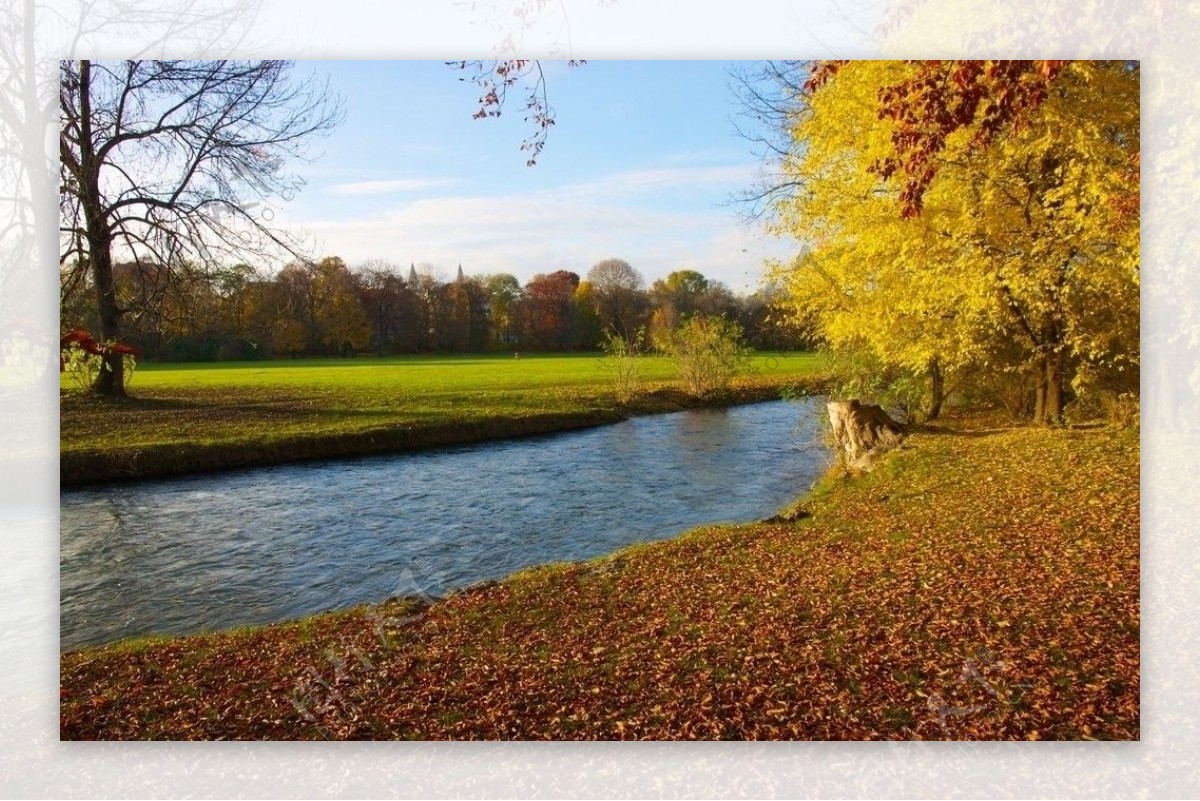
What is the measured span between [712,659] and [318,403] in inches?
129

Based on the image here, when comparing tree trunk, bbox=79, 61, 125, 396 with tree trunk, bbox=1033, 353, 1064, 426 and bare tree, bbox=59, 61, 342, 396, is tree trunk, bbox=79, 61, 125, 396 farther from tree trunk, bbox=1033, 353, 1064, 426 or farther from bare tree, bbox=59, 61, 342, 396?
tree trunk, bbox=1033, 353, 1064, 426

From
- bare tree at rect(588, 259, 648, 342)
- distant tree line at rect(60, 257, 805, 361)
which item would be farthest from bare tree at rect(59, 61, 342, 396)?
bare tree at rect(588, 259, 648, 342)

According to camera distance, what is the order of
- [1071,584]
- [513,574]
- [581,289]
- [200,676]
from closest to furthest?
1. [200,676]
2. [1071,584]
3. [581,289]
4. [513,574]

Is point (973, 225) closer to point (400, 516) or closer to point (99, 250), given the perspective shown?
point (400, 516)

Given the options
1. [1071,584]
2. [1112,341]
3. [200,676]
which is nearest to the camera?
[200,676]

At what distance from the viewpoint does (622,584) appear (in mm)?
4582

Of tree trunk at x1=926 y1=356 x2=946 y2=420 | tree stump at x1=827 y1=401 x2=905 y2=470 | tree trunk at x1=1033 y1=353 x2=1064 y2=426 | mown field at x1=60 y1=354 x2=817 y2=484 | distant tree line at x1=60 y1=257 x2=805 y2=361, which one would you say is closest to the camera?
distant tree line at x1=60 y1=257 x2=805 y2=361

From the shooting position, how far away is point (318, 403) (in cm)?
523

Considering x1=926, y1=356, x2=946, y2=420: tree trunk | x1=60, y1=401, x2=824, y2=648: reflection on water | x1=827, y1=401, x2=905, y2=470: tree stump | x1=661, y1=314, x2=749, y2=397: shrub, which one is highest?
x1=661, y1=314, x2=749, y2=397: shrub

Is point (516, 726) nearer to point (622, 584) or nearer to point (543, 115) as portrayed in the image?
point (622, 584)

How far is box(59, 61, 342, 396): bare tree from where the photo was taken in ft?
13.1

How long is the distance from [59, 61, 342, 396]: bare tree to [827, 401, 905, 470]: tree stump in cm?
553

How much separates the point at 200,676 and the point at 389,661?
2.93ft

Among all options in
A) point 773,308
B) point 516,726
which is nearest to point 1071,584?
point 773,308
